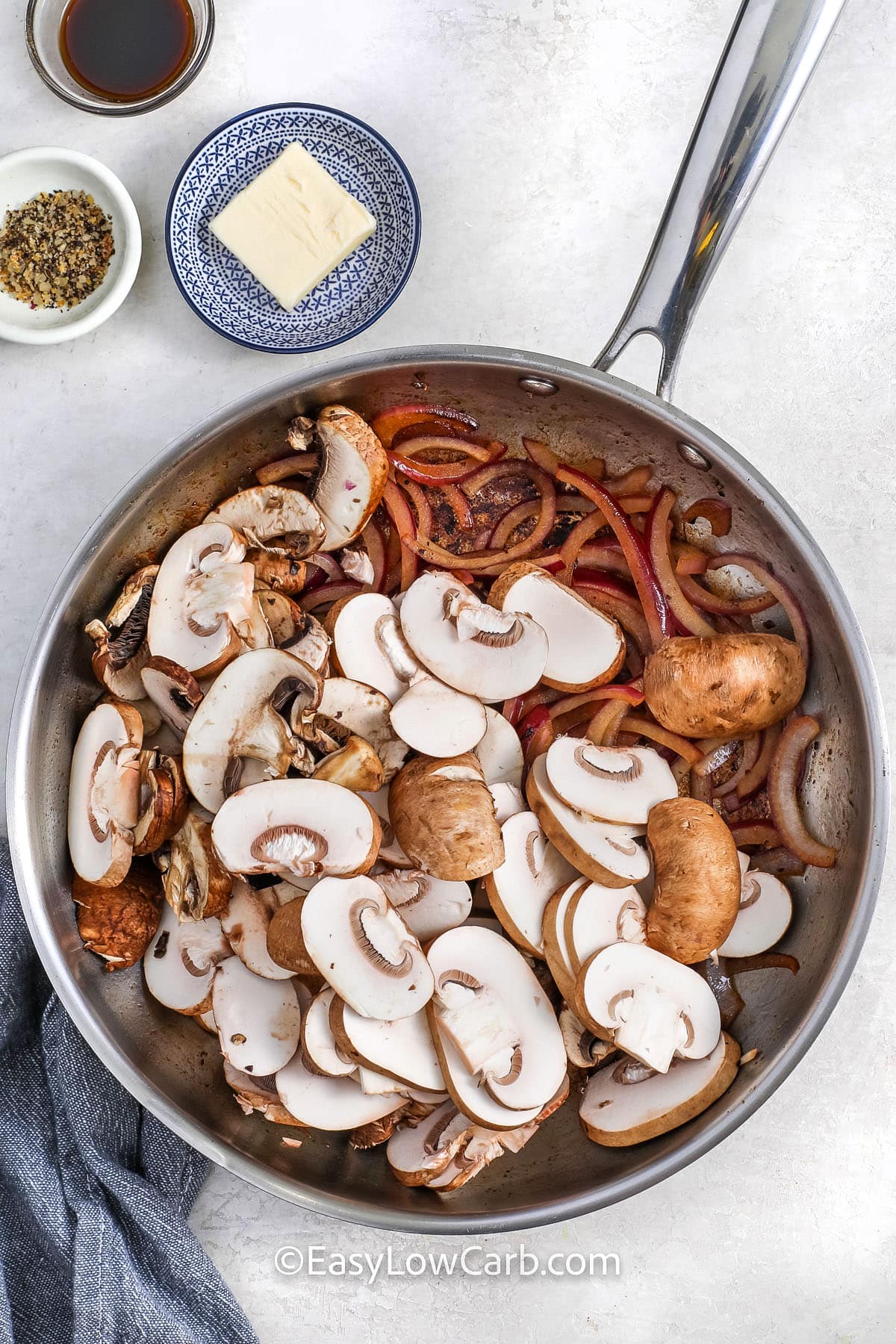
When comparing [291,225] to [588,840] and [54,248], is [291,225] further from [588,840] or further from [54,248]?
[588,840]

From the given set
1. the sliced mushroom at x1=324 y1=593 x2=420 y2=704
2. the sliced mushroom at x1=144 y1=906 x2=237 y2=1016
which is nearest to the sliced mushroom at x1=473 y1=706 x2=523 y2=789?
the sliced mushroom at x1=324 y1=593 x2=420 y2=704

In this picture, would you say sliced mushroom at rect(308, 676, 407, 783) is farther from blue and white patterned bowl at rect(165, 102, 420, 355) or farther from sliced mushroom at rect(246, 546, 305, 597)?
blue and white patterned bowl at rect(165, 102, 420, 355)

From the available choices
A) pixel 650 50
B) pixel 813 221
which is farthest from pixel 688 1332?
pixel 650 50

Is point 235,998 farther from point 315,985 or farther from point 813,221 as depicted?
point 813,221

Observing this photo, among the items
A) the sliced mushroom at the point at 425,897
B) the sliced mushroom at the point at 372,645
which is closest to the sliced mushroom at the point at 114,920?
the sliced mushroom at the point at 425,897

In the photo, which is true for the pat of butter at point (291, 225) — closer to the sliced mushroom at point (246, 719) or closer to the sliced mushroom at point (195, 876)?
the sliced mushroom at point (246, 719)

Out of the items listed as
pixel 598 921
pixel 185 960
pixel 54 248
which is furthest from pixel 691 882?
pixel 54 248
